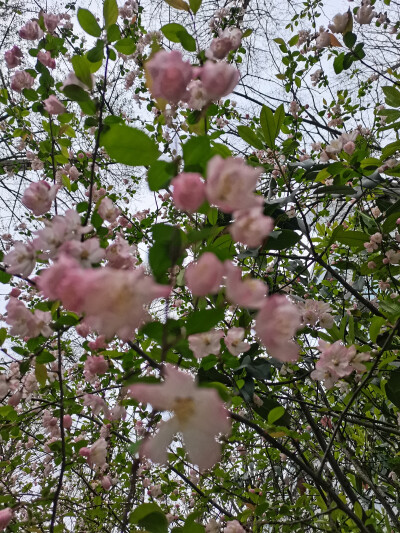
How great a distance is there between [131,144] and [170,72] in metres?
0.11

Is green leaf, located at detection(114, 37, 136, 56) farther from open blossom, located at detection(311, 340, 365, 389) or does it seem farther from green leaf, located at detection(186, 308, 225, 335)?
open blossom, located at detection(311, 340, 365, 389)

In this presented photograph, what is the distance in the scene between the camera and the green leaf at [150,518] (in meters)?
0.58

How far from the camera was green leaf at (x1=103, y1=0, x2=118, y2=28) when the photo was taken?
795 millimetres

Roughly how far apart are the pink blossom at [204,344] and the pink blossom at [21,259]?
10.6 inches

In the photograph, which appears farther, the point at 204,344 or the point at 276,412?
the point at 276,412

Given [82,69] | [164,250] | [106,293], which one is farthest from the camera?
[82,69]

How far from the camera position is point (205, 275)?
1.32 ft

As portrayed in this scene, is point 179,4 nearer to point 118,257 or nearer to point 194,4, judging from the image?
point 194,4

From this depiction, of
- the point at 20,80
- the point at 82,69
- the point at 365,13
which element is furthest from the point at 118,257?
the point at 365,13

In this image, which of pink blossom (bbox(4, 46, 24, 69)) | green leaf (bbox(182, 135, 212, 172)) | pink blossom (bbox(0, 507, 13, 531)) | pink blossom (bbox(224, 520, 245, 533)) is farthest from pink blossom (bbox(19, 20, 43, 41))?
pink blossom (bbox(224, 520, 245, 533))

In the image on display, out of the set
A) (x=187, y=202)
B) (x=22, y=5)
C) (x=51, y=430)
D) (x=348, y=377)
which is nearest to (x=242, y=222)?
(x=187, y=202)

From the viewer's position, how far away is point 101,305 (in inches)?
13.2

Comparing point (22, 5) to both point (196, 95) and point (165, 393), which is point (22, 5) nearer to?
point (196, 95)

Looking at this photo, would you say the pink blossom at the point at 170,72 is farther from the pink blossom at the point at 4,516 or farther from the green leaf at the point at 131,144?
the pink blossom at the point at 4,516
